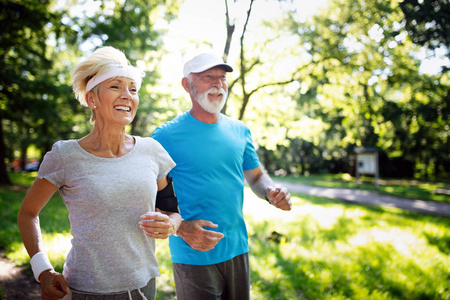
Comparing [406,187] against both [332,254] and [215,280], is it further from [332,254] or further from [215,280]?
[215,280]

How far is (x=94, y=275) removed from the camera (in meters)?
1.69

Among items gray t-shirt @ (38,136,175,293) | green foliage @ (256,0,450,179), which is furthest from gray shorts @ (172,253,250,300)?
green foliage @ (256,0,450,179)

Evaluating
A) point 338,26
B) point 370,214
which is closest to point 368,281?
point 338,26

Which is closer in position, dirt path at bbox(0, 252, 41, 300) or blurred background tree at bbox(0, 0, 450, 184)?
dirt path at bbox(0, 252, 41, 300)

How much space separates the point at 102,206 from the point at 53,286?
0.44 meters

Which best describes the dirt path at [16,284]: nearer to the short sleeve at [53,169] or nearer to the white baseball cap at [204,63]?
the short sleeve at [53,169]

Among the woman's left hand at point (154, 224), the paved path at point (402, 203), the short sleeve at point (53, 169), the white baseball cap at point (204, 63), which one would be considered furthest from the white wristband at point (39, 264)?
the paved path at point (402, 203)

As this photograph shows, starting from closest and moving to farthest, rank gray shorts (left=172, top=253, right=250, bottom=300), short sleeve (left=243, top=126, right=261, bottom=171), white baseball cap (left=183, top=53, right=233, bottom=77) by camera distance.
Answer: gray shorts (left=172, top=253, right=250, bottom=300) → white baseball cap (left=183, top=53, right=233, bottom=77) → short sleeve (left=243, top=126, right=261, bottom=171)

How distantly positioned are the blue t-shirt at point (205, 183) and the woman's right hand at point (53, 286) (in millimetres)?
931

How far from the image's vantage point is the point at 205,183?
7.97ft

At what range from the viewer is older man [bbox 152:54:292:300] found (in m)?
2.40

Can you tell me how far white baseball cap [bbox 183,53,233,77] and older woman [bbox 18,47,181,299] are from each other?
85 centimetres

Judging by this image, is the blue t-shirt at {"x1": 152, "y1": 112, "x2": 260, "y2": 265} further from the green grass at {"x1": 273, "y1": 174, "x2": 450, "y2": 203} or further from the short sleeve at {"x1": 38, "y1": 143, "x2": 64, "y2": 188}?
the green grass at {"x1": 273, "y1": 174, "x2": 450, "y2": 203}

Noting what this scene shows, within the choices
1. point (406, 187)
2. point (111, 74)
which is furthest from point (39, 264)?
point (406, 187)
